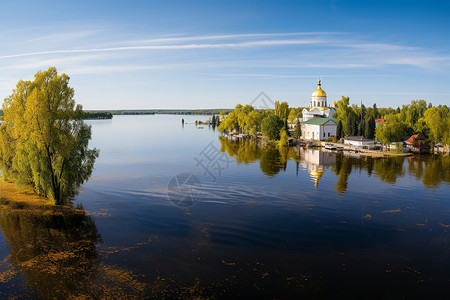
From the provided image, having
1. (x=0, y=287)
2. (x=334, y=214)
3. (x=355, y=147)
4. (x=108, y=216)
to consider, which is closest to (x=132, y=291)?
(x=0, y=287)

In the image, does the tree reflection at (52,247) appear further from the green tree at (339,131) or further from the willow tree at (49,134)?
the green tree at (339,131)

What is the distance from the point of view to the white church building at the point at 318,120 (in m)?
91.5

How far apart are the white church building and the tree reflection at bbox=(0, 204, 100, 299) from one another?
252 feet

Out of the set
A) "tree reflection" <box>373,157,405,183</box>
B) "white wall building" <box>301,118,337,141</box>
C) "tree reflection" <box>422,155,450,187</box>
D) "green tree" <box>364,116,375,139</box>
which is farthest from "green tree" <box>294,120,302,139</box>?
"tree reflection" <box>422,155,450,187</box>

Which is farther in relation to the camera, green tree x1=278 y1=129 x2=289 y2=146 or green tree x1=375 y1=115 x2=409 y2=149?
green tree x1=278 y1=129 x2=289 y2=146

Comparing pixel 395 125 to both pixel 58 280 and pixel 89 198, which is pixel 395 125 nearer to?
pixel 89 198

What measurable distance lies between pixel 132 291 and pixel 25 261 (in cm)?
804

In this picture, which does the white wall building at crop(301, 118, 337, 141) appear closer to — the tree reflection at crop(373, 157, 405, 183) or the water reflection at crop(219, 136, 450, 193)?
the water reflection at crop(219, 136, 450, 193)

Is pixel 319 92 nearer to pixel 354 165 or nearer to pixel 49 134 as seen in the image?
pixel 354 165

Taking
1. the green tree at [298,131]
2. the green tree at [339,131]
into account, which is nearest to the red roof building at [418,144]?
the green tree at [339,131]

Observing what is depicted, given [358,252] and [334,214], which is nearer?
[358,252]

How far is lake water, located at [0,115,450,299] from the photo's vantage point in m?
16.6

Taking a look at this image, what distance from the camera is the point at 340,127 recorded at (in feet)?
294

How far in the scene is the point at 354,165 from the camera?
52688 millimetres
